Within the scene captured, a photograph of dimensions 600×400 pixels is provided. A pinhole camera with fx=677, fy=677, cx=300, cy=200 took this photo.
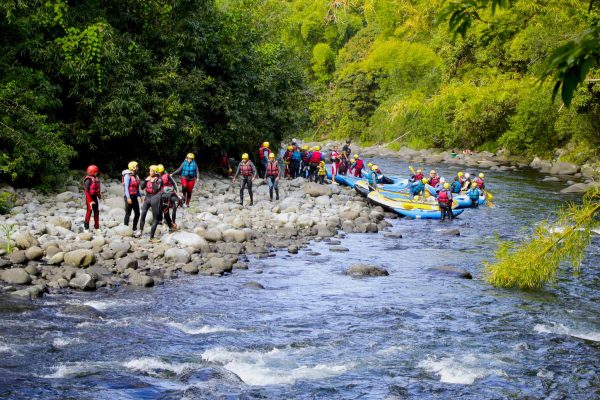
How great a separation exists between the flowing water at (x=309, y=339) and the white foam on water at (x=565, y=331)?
0.10 ft

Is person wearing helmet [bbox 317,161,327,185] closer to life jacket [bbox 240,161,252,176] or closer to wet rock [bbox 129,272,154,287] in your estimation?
life jacket [bbox 240,161,252,176]

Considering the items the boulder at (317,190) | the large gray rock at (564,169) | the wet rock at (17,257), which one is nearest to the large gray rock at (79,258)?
the wet rock at (17,257)

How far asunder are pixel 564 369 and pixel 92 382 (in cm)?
576

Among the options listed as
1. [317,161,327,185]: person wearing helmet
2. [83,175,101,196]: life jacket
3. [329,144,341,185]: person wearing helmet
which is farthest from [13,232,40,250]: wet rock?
[329,144,341,185]: person wearing helmet

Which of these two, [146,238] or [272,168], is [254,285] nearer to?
[146,238]

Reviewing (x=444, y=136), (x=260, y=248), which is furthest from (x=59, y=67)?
(x=444, y=136)

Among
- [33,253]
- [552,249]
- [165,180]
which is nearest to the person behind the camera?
[552,249]

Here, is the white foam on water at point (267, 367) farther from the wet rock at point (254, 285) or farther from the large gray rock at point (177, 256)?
the large gray rock at point (177, 256)

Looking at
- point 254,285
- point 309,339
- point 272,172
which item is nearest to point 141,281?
point 254,285

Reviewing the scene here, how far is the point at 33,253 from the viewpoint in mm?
13031

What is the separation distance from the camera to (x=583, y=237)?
28.6 ft

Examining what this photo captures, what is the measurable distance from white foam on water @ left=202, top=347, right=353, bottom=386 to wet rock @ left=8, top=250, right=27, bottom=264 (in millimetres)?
5625

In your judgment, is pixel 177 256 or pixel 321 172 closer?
pixel 177 256

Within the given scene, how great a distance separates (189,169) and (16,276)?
25.0ft
